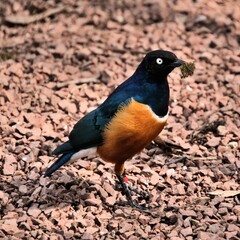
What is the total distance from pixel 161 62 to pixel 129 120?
1.85 ft

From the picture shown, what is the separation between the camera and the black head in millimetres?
5723

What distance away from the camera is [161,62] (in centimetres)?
573

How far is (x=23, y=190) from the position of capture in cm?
605

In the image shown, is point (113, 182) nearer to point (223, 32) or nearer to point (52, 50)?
point (52, 50)

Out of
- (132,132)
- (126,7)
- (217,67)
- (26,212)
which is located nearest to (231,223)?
(132,132)

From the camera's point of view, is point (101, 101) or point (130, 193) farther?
point (101, 101)

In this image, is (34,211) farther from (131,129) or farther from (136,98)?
(136,98)

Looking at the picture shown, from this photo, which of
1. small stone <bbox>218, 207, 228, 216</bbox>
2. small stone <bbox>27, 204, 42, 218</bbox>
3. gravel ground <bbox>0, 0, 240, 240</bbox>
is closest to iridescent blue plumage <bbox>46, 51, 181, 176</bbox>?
small stone <bbox>27, 204, 42, 218</bbox>

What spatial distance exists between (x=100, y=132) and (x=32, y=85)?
2026mm

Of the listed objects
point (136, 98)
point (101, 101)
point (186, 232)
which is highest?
point (136, 98)

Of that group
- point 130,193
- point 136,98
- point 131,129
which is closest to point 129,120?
point 131,129

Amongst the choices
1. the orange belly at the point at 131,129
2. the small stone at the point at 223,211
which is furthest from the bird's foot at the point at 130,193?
the small stone at the point at 223,211

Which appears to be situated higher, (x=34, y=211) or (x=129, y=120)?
(x=129, y=120)

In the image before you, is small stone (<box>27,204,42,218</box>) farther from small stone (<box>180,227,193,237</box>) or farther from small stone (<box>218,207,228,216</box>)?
small stone (<box>218,207,228,216</box>)
